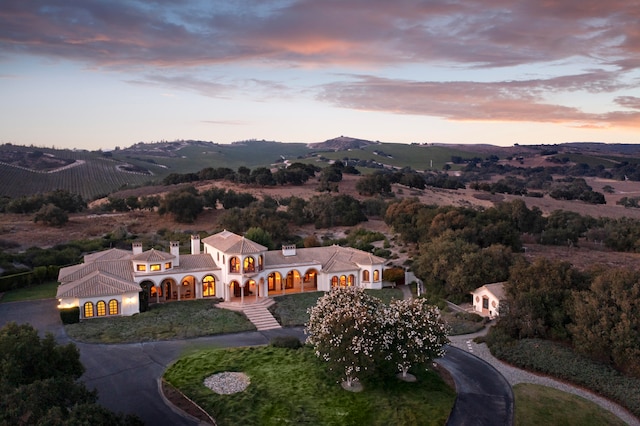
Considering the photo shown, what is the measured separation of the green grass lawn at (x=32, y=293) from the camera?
130ft

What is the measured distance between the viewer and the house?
119 feet

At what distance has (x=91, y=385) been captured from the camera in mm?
24938

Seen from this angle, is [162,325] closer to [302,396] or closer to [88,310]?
[88,310]

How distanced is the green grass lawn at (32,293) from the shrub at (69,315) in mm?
7434

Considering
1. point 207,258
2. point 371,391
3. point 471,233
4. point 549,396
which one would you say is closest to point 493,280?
point 471,233

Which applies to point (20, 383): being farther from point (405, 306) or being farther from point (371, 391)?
point (405, 306)

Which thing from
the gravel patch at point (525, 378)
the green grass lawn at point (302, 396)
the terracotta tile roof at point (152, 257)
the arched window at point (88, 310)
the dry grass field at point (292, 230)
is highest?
the terracotta tile roof at point (152, 257)

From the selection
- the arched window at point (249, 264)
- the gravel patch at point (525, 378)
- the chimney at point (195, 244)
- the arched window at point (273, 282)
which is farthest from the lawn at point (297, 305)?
the chimney at point (195, 244)

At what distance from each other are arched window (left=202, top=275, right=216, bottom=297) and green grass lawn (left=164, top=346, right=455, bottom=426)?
42.1 feet

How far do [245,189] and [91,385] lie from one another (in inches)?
2678

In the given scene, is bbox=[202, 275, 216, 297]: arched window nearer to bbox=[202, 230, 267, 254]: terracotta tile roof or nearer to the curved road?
bbox=[202, 230, 267, 254]: terracotta tile roof

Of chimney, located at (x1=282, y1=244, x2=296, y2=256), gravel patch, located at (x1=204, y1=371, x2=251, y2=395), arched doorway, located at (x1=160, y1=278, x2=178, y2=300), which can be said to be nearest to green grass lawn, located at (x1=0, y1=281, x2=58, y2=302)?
arched doorway, located at (x1=160, y1=278, x2=178, y2=300)

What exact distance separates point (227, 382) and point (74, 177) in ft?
355

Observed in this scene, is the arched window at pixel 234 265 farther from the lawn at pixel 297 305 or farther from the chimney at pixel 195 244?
the chimney at pixel 195 244
